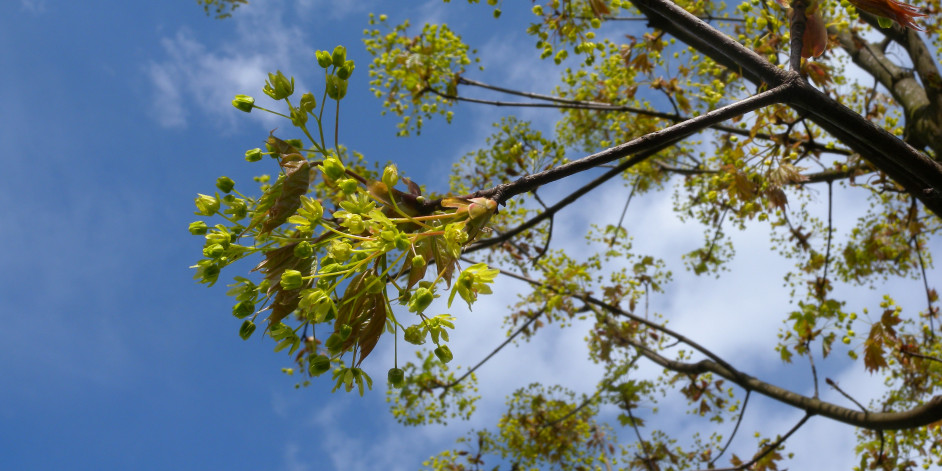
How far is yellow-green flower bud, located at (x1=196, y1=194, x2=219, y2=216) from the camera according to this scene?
165 cm

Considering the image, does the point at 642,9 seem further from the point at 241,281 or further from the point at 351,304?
the point at 241,281

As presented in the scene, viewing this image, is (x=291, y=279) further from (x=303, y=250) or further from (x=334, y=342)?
(x=334, y=342)

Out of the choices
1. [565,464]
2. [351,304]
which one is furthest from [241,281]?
[565,464]

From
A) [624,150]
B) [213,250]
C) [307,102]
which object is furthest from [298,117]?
[624,150]

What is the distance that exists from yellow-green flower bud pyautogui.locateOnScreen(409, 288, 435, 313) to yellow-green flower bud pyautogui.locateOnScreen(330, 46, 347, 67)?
2.32ft

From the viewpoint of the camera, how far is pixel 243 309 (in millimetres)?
1599

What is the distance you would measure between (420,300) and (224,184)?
2.39 feet

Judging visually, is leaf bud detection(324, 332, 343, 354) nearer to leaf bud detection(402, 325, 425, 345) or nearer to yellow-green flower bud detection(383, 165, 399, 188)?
leaf bud detection(402, 325, 425, 345)

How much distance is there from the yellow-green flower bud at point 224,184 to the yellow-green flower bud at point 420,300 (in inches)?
27.5

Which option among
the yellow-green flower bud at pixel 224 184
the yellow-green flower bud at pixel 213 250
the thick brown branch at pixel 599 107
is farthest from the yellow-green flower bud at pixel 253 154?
the thick brown branch at pixel 599 107

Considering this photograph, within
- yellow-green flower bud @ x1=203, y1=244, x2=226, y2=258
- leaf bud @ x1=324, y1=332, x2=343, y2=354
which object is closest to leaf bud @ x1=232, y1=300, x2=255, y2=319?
yellow-green flower bud @ x1=203, y1=244, x2=226, y2=258

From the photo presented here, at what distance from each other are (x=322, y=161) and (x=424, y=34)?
3.57 m

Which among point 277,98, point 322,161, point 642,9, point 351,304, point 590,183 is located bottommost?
point 351,304

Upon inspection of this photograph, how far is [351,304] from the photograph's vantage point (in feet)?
5.19
